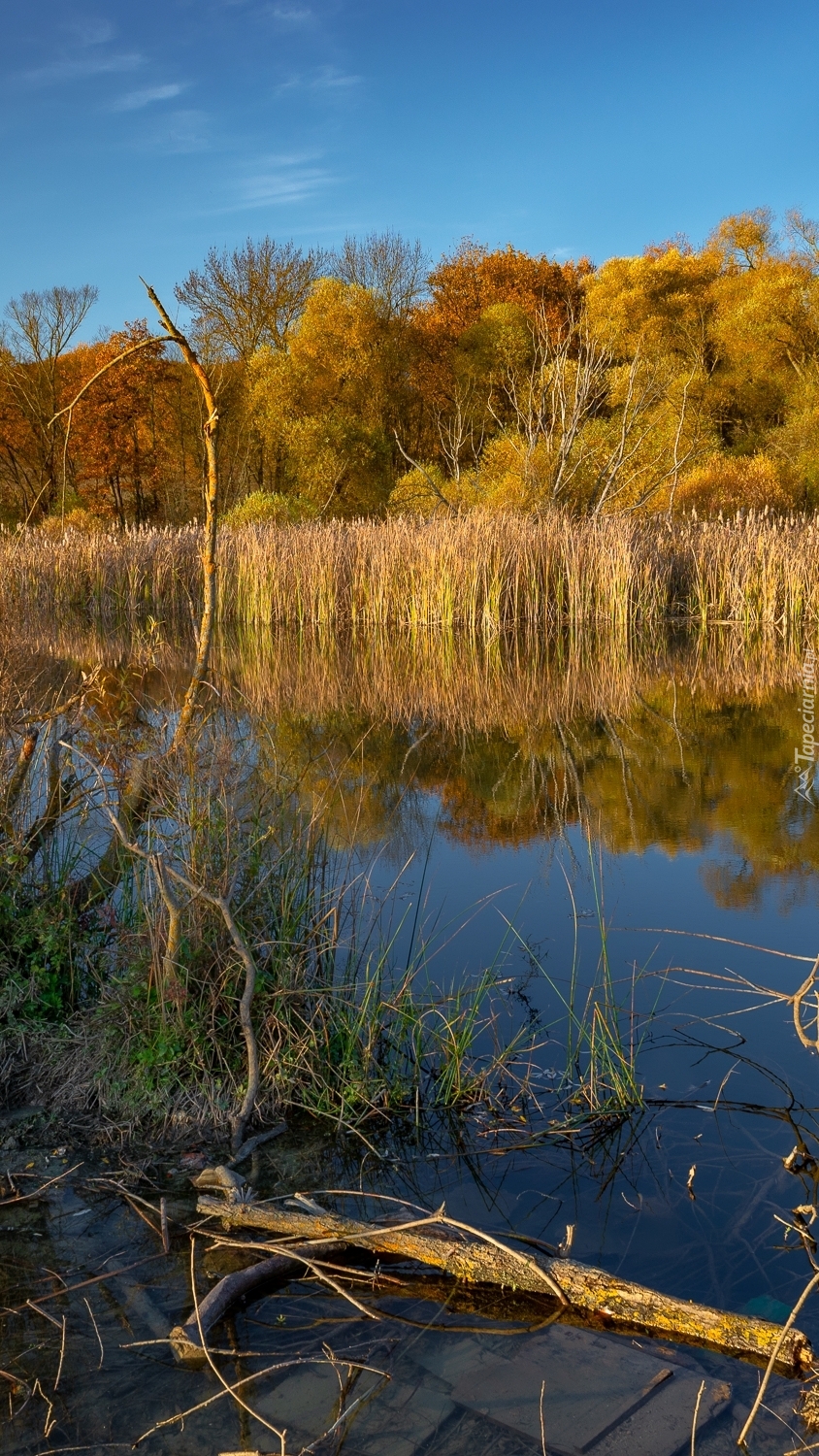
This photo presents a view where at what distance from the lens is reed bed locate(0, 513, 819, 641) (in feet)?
47.5

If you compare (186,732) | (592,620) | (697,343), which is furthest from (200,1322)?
(697,343)

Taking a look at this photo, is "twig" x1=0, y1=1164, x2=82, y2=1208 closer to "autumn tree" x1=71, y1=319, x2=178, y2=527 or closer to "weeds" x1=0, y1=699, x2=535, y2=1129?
"weeds" x1=0, y1=699, x2=535, y2=1129

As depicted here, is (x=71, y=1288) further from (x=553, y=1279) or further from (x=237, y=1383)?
(x=553, y=1279)

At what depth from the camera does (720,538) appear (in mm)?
14906

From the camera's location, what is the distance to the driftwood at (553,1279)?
1947mm

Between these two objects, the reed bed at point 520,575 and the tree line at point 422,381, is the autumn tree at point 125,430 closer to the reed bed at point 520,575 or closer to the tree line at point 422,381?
the tree line at point 422,381

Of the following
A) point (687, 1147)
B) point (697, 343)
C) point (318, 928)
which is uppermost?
point (697, 343)

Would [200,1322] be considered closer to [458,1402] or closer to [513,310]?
[458,1402]

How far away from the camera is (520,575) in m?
14.8

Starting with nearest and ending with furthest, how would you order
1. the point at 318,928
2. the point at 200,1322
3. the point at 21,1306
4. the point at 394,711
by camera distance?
1. the point at 200,1322
2. the point at 21,1306
3. the point at 318,928
4. the point at 394,711

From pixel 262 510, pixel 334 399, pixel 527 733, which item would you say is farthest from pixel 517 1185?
pixel 334 399

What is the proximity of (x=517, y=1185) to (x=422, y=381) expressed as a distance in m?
33.4

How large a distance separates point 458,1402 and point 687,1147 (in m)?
1.08

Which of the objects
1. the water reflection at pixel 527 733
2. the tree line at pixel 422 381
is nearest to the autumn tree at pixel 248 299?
the tree line at pixel 422 381
